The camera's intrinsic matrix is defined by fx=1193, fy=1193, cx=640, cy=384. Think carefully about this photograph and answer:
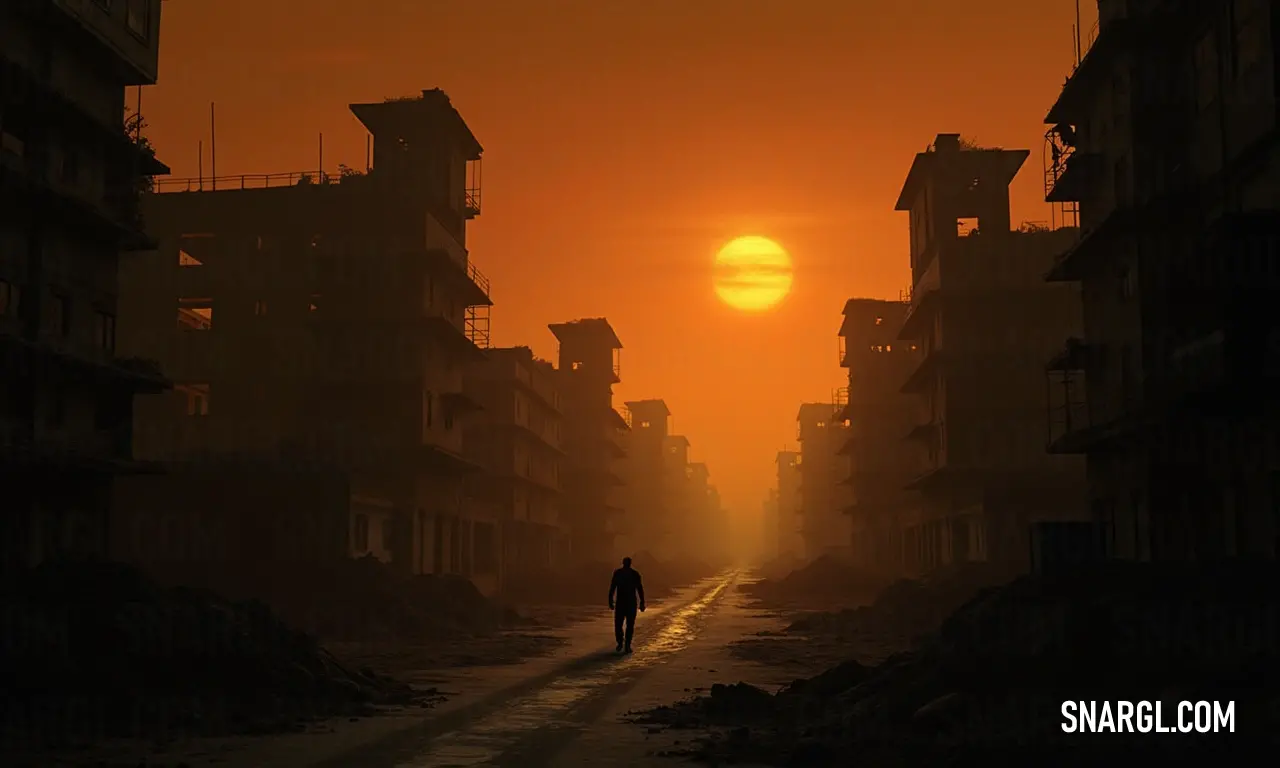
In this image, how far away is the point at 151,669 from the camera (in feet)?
53.0

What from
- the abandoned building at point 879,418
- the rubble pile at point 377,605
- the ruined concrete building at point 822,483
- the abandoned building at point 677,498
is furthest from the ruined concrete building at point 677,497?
the rubble pile at point 377,605

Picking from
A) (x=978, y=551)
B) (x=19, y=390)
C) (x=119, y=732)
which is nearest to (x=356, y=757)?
(x=119, y=732)

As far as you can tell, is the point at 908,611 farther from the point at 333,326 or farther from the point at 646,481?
the point at 646,481

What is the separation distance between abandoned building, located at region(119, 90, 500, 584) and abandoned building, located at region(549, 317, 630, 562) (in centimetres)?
4075

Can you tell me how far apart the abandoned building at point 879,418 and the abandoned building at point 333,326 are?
34.0 meters

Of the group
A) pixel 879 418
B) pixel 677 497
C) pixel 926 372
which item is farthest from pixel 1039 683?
pixel 677 497

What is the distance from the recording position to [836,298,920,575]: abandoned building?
249 ft

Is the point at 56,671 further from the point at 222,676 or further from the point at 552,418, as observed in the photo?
the point at 552,418

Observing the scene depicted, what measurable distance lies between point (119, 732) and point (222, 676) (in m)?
2.55

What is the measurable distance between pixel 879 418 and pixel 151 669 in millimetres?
66267

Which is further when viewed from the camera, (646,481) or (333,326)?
(646,481)

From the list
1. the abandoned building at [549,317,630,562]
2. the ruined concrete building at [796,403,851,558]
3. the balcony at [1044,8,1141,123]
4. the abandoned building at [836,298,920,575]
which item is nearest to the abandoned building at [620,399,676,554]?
the ruined concrete building at [796,403,851,558]

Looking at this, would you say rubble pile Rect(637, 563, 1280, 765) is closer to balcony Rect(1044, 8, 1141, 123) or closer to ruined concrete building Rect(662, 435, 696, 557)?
balcony Rect(1044, 8, 1141, 123)

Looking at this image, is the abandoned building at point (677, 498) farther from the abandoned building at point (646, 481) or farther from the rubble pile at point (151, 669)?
the rubble pile at point (151, 669)
